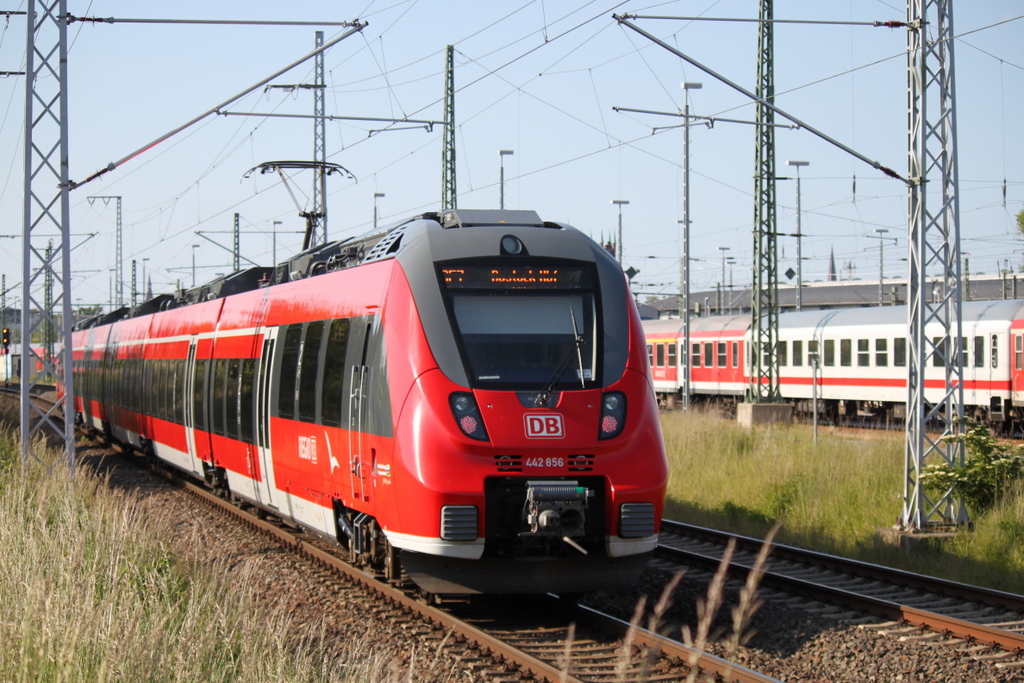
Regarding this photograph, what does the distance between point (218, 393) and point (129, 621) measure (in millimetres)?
10389

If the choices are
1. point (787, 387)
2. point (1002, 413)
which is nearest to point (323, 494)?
point (1002, 413)

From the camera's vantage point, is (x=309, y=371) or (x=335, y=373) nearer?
(x=335, y=373)

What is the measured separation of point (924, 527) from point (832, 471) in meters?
3.69

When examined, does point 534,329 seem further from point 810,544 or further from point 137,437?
point 137,437

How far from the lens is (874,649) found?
8.04 metres

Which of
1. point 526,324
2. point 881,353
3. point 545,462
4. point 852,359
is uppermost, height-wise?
point 526,324

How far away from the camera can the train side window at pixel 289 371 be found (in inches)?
459

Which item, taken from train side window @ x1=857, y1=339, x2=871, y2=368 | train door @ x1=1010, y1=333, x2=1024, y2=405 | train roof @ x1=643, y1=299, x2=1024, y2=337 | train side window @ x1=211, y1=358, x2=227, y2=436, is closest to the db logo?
train side window @ x1=211, y1=358, x2=227, y2=436

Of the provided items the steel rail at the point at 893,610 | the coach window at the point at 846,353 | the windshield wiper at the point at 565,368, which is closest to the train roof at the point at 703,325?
the coach window at the point at 846,353

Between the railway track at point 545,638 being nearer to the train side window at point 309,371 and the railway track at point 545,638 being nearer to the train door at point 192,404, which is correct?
the train side window at point 309,371

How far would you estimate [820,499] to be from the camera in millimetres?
15055

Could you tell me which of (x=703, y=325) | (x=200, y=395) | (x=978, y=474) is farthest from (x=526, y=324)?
(x=703, y=325)

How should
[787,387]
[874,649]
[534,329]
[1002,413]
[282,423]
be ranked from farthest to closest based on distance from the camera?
[787,387] → [1002,413] → [282,423] → [534,329] → [874,649]

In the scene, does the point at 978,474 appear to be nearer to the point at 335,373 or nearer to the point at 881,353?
the point at 335,373
